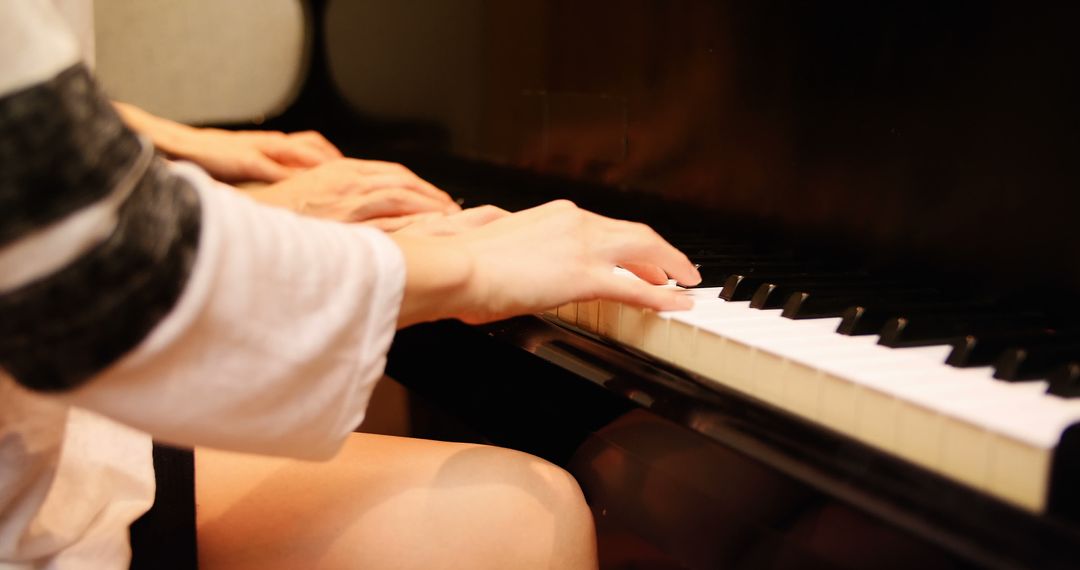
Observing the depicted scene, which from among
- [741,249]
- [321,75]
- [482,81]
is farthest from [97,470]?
[321,75]

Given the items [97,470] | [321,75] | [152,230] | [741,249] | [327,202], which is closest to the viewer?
[152,230]

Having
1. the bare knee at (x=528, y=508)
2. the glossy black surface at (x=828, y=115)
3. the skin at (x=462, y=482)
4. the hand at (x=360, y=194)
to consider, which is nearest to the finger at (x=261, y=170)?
the hand at (x=360, y=194)

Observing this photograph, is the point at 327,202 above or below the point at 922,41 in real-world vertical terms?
below

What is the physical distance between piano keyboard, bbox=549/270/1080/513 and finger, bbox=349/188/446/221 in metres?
0.39

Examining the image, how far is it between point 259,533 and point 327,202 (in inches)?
17.0

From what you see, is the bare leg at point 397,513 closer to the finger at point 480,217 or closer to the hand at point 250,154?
the finger at point 480,217

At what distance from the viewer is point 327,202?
1.04 m

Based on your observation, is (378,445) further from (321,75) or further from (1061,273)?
(321,75)

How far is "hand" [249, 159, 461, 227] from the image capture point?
1.01 m

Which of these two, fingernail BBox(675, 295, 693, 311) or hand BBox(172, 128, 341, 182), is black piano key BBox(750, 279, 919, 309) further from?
hand BBox(172, 128, 341, 182)

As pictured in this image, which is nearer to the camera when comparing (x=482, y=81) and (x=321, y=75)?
(x=482, y=81)

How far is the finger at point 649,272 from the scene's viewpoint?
72 centimetres

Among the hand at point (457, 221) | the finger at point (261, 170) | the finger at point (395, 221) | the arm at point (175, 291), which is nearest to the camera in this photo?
the arm at point (175, 291)

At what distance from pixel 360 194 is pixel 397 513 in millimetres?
428
